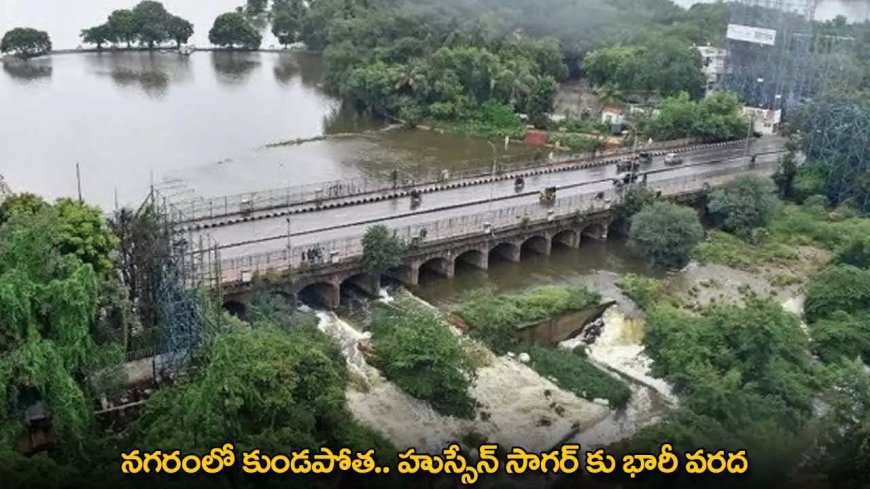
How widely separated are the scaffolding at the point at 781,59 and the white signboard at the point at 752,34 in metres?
0.28

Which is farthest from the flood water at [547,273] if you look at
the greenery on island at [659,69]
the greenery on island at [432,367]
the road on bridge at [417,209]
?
the greenery on island at [659,69]

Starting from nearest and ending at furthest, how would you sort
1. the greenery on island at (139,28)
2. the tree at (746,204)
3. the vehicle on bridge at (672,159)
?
the tree at (746,204), the vehicle on bridge at (672,159), the greenery on island at (139,28)

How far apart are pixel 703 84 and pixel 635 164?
1962 cm

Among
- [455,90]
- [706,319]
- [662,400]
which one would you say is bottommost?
[662,400]

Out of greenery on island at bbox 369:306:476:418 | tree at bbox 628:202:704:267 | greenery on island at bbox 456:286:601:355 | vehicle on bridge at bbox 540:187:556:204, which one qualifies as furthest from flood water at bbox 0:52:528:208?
greenery on island at bbox 369:306:476:418

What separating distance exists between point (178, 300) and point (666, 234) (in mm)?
22057

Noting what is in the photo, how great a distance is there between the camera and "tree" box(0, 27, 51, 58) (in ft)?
254

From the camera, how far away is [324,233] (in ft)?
128

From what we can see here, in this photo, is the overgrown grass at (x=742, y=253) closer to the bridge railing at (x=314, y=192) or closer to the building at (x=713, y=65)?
the bridge railing at (x=314, y=192)

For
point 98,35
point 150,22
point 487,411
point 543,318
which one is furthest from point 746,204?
point 98,35

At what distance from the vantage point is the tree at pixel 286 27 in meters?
89.2

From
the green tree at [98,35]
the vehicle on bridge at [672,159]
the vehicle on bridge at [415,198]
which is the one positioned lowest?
the vehicle on bridge at [415,198]

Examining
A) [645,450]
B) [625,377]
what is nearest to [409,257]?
[625,377]

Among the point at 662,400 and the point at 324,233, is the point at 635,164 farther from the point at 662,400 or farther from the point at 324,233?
the point at 662,400
